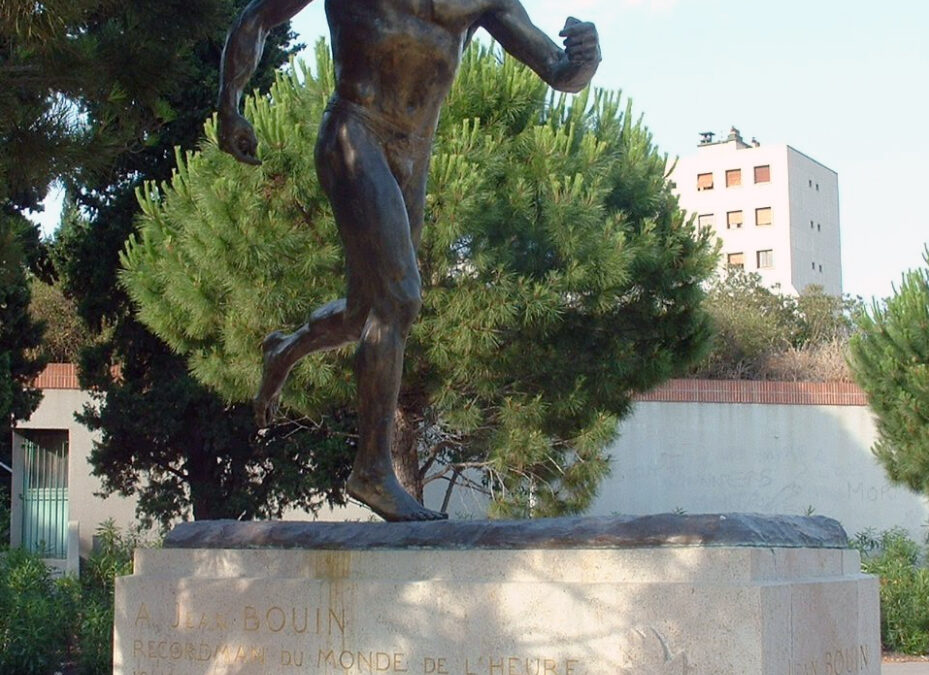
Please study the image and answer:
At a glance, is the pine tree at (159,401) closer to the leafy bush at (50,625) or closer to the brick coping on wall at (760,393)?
the leafy bush at (50,625)

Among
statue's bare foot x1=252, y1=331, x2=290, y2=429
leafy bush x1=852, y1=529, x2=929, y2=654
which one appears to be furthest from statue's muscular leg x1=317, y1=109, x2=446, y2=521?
leafy bush x1=852, y1=529, x2=929, y2=654

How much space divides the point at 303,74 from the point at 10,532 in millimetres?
9229

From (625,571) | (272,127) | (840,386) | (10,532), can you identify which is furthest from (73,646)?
(840,386)

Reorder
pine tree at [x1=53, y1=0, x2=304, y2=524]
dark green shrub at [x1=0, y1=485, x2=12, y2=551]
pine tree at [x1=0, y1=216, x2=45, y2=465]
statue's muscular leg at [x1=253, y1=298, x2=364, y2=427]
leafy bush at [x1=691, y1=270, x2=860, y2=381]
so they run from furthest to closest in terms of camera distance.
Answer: leafy bush at [x1=691, y1=270, x2=860, y2=381] < dark green shrub at [x1=0, y1=485, x2=12, y2=551] < pine tree at [x1=53, y1=0, x2=304, y2=524] < pine tree at [x1=0, y1=216, x2=45, y2=465] < statue's muscular leg at [x1=253, y1=298, x2=364, y2=427]

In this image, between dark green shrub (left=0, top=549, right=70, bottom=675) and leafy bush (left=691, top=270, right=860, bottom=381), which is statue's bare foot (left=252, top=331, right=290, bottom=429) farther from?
leafy bush (left=691, top=270, right=860, bottom=381)

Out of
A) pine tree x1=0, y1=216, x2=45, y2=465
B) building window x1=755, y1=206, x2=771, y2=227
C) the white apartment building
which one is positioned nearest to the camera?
pine tree x1=0, y1=216, x2=45, y2=465

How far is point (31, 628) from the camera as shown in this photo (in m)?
9.90

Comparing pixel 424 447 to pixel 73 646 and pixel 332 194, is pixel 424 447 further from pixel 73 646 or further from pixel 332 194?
pixel 332 194

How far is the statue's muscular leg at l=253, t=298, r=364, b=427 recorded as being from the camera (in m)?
4.91

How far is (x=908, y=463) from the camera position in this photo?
17609mm

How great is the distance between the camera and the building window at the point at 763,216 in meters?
49.4

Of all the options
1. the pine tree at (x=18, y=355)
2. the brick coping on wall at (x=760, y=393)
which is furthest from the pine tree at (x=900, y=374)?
the pine tree at (x=18, y=355)

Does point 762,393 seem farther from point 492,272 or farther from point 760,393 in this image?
point 492,272

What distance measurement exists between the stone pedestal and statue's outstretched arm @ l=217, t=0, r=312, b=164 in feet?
4.61
